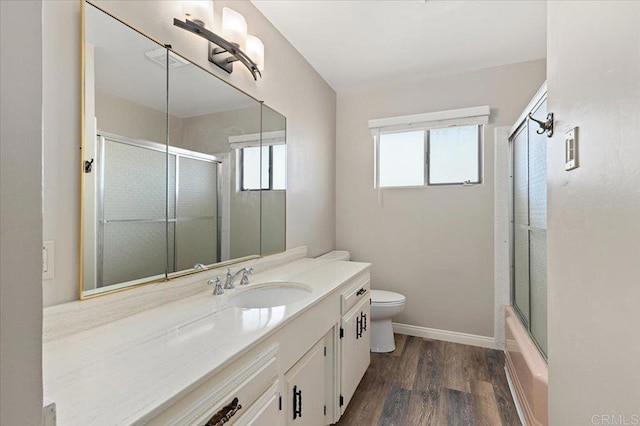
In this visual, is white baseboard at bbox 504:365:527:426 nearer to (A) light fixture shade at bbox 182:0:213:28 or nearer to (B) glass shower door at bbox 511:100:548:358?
(B) glass shower door at bbox 511:100:548:358

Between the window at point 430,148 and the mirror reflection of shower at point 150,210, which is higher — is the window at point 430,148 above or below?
above

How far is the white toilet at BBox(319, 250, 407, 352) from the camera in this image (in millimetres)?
2459

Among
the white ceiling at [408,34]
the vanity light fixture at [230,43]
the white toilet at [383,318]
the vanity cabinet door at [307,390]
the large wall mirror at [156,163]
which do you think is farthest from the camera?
the white toilet at [383,318]

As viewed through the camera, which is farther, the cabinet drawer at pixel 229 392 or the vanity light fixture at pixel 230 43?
the vanity light fixture at pixel 230 43

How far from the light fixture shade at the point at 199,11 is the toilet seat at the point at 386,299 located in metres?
2.18

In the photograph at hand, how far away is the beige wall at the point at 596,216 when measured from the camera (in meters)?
0.58

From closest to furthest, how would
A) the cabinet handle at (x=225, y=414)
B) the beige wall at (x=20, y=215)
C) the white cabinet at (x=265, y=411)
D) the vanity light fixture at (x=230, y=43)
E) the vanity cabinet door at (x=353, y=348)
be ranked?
the beige wall at (x=20, y=215) < the cabinet handle at (x=225, y=414) < the white cabinet at (x=265, y=411) < the vanity light fixture at (x=230, y=43) < the vanity cabinet door at (x=353, y=348)

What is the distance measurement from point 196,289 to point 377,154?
86.9 inches

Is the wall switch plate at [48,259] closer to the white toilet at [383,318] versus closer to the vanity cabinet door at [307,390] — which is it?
the vanity cabinet door at [307,390]

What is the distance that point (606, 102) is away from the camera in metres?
0.67

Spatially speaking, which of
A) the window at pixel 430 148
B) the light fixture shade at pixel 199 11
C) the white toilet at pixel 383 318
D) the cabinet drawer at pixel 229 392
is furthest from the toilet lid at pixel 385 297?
the light fixture shade at pixel 199 11

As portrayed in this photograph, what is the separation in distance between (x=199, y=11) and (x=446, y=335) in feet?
9.85

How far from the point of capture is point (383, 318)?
2512 millimetres

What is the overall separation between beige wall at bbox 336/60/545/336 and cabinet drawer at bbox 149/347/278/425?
2128 millimetres
